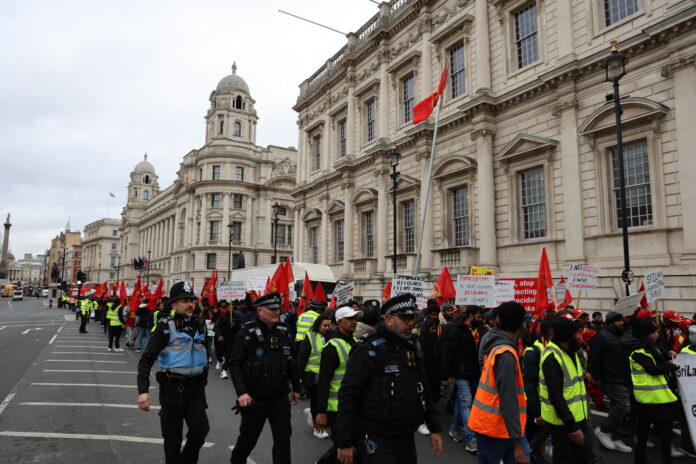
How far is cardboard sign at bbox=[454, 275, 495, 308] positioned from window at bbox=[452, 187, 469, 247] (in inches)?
401

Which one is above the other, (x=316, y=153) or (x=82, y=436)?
(x=316, y=153)

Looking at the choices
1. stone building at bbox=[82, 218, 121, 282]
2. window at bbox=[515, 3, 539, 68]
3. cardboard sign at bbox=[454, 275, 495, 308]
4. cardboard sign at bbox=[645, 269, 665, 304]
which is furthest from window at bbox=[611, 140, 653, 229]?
stone building at bbox=[82, 218, 121, 282]

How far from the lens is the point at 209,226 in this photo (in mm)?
64688

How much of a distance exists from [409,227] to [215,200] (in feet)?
155

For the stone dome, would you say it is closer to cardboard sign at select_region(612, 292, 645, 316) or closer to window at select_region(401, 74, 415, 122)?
window at select_region(401, 74, 415, 122)

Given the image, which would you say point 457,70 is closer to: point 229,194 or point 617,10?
point 617,10

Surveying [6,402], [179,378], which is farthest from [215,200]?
[179,378]

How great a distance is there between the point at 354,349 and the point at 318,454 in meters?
3.14

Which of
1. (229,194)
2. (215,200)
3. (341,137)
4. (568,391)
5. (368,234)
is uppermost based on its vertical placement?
(229,194)

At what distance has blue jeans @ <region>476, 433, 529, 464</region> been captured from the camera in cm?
391

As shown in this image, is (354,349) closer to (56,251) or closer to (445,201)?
(445,201)

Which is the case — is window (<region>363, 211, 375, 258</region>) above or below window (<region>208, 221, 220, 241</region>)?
below

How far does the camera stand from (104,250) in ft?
401

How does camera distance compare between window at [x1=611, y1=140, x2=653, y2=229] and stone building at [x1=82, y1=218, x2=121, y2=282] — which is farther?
stone building at [x1=82, y1=218, x2=121, y2=282]
